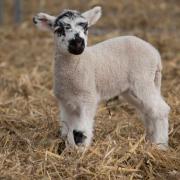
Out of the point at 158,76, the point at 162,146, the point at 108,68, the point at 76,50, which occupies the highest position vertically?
the point at 76,50

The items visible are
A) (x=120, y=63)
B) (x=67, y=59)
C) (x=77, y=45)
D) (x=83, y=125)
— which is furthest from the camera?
(x=120, y=63)

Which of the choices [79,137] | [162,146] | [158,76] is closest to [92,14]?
[158,76]

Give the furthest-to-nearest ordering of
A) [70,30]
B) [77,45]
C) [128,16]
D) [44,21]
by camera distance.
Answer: [128,16]
[44,21]
[70,30]
[77,45]

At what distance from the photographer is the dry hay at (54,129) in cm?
553

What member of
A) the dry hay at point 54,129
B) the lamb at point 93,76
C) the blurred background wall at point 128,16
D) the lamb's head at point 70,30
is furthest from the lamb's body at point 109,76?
the blurred background wall at point 128,16

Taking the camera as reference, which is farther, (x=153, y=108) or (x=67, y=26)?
(x=153, y=108)

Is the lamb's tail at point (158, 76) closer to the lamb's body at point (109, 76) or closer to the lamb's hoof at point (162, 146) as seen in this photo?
the lamb's body at point (109, 76)

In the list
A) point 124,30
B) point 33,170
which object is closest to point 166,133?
point 33,170

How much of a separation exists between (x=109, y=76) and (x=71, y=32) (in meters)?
0.66

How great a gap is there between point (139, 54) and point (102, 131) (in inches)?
34.9

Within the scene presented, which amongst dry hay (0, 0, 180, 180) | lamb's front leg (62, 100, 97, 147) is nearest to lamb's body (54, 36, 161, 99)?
lamb's front leg (62, 100, 97, 147)

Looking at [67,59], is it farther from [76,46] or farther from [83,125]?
[83,125]

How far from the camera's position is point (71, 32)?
19.1 feet

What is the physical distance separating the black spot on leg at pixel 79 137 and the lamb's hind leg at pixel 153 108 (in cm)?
75
